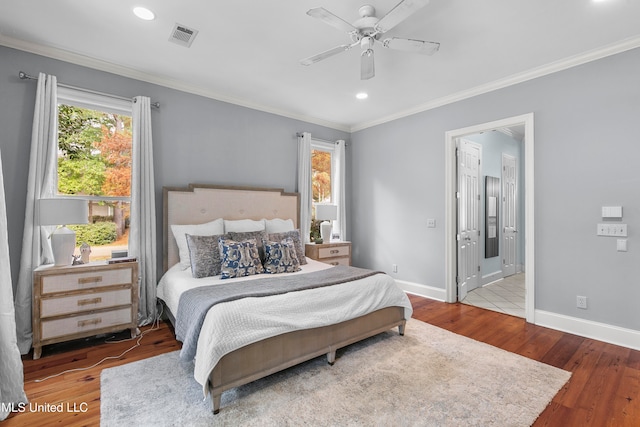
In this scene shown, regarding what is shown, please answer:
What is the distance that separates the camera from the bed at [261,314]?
76.2 inches

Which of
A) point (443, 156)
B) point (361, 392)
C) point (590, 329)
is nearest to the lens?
point (361, 392)

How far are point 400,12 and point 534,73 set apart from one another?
2.24 m

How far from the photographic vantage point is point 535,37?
265 centimetres

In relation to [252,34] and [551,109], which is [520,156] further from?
[252,34]

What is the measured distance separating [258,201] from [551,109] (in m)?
3.57

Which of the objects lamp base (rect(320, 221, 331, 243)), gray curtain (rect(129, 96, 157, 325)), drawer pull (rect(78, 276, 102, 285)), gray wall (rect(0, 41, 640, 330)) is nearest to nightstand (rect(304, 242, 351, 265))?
lamp base (rect(320, 221, 331, 243))

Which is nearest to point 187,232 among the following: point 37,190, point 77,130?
point 37,190

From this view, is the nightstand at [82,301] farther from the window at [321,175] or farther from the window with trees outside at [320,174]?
the window at [321,175]

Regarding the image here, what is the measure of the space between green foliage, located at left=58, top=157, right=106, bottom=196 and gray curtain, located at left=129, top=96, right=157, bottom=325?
0.38 meters

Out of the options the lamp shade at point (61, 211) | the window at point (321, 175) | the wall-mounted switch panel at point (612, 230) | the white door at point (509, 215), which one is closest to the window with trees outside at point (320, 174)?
the window at point (321, 175)

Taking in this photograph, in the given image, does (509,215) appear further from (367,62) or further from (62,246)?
(62,246)

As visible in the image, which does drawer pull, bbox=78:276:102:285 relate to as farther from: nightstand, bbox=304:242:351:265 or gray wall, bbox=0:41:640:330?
nightstand, bbox=304:242:351:265

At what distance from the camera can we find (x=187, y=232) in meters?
3.39

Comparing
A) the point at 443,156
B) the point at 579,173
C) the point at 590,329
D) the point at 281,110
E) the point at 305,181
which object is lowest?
the point at 590,329
